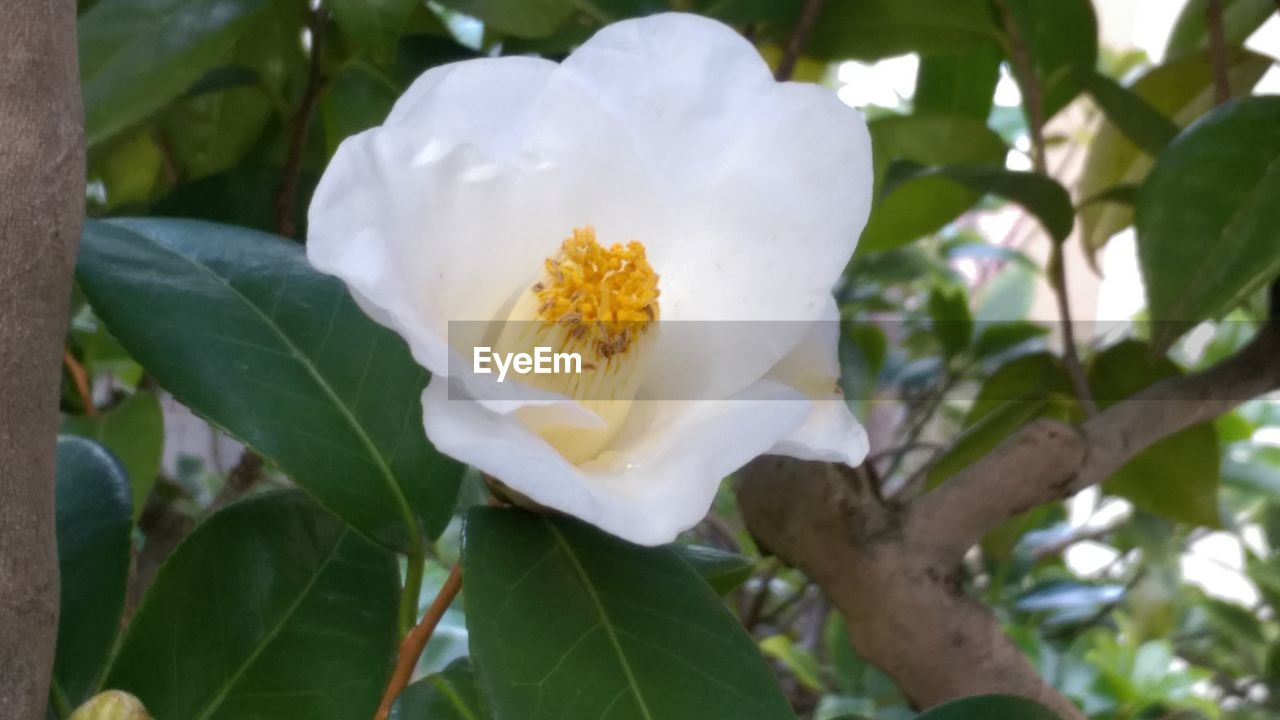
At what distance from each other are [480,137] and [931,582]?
1.20 feet

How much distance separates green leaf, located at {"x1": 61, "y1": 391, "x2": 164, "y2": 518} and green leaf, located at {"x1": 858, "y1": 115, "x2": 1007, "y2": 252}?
570 millimetres

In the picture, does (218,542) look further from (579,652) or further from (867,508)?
(867,508)

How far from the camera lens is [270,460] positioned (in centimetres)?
35

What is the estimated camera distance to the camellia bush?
303mm

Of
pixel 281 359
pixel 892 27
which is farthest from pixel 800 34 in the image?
pixel 281 359

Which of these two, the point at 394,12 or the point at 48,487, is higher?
the point at 394,12

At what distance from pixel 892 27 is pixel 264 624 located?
1.83 feet

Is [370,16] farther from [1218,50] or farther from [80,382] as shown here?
[1218,50]

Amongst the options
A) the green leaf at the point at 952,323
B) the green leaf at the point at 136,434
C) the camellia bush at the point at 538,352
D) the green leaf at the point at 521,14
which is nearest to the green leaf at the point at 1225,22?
the camellia bush at the point at 538,352

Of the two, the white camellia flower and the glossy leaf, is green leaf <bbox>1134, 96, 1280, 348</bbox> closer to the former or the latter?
the glossy leaf

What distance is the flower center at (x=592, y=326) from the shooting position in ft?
1.13

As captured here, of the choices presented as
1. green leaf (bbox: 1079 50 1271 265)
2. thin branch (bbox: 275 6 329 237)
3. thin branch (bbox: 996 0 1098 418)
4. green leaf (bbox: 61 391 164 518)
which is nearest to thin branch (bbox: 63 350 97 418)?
green leaf (bbox: 61 391 164 518)

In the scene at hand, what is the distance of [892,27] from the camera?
2.26 feet

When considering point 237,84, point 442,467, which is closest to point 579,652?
point 442,467
